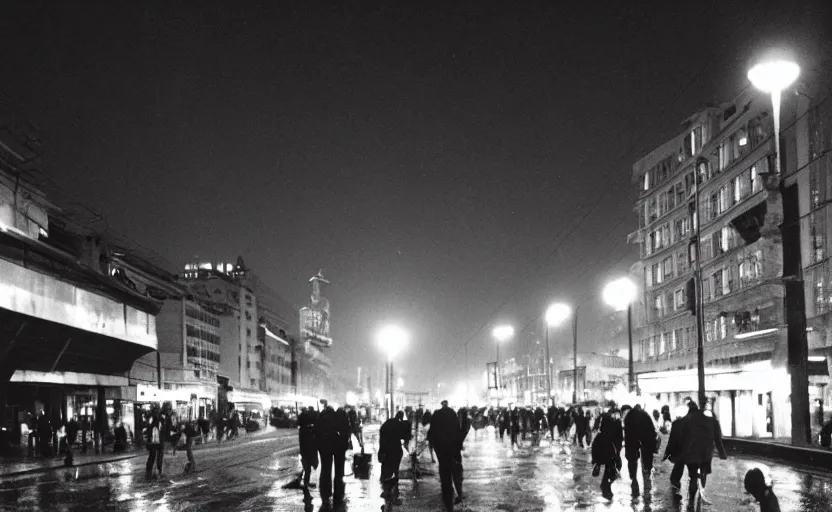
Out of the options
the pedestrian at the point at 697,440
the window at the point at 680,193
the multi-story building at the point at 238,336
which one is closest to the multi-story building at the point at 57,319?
the pedestrian at the point at 697,440

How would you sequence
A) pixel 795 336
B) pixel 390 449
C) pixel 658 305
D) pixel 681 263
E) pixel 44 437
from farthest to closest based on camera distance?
pixel 658 305, pixel 681 263, pixel 44 437, pixel 795 336, pixel 390 449

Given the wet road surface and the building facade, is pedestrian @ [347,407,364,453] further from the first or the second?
the building facade

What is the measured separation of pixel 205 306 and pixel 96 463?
75.3 m

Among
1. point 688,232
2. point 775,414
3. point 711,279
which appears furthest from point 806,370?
point 688,232

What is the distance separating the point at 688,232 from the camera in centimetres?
7362

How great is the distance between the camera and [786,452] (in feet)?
99.7

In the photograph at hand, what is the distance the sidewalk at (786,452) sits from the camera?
26.8m

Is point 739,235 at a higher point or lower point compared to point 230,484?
higher

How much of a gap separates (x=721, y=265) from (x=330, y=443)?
4996 centimetres

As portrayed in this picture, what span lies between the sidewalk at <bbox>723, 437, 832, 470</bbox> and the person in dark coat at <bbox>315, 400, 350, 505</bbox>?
14.5 meters

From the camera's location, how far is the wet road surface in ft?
57.7

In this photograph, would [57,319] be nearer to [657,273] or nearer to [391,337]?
[391,337]

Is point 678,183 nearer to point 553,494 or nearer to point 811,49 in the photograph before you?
point 811,49

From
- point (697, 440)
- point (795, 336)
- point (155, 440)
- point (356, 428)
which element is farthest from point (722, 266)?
point (697, 440)
